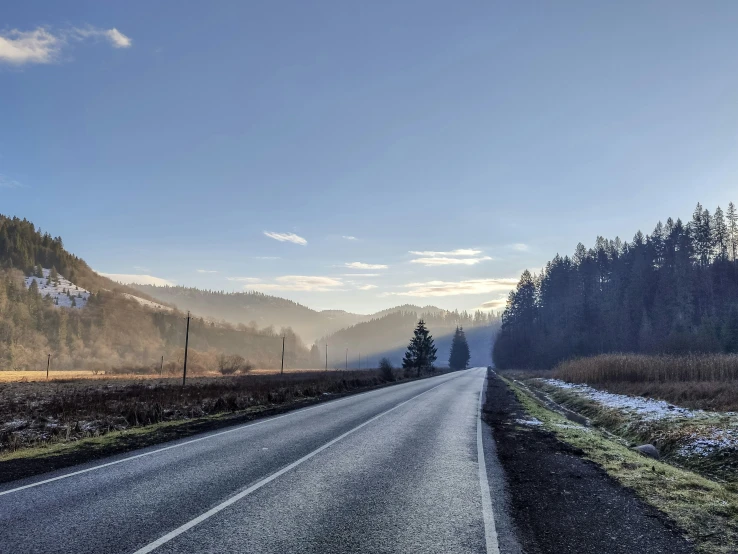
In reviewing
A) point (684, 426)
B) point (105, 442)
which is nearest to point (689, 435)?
point (684, 426)

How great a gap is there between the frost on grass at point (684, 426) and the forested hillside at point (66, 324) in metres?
103

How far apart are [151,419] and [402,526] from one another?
555 inches

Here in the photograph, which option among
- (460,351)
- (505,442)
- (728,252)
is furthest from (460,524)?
(460,351)

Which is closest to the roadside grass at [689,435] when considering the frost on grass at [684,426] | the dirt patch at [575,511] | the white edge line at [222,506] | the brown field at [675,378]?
the frost on grass at [684,426]

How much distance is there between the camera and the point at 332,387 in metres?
32.9

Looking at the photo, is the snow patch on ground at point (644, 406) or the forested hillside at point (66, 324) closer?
the snow patch on ground at point (644, 406)

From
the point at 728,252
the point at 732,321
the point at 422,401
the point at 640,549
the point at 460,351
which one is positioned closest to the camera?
the point at 640,549

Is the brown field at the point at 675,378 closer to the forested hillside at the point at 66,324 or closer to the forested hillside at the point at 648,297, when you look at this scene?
the forested hillside at the point at 648,297

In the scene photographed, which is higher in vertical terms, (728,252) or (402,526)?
(728,252)

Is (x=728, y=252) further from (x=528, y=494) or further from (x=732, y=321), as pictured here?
(x=528, y=494)

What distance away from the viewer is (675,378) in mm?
25422

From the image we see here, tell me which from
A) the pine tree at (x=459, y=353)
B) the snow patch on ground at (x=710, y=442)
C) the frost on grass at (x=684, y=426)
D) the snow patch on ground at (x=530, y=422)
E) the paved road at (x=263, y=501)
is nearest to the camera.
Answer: the paved road at (x=263, y=501)

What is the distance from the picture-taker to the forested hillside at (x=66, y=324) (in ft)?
423

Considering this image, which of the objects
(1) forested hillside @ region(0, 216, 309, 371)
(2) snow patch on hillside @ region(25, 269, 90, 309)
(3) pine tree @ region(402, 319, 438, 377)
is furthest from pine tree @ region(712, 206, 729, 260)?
(2) snow patch on hillside @ region(25, 269, 90, 309)
